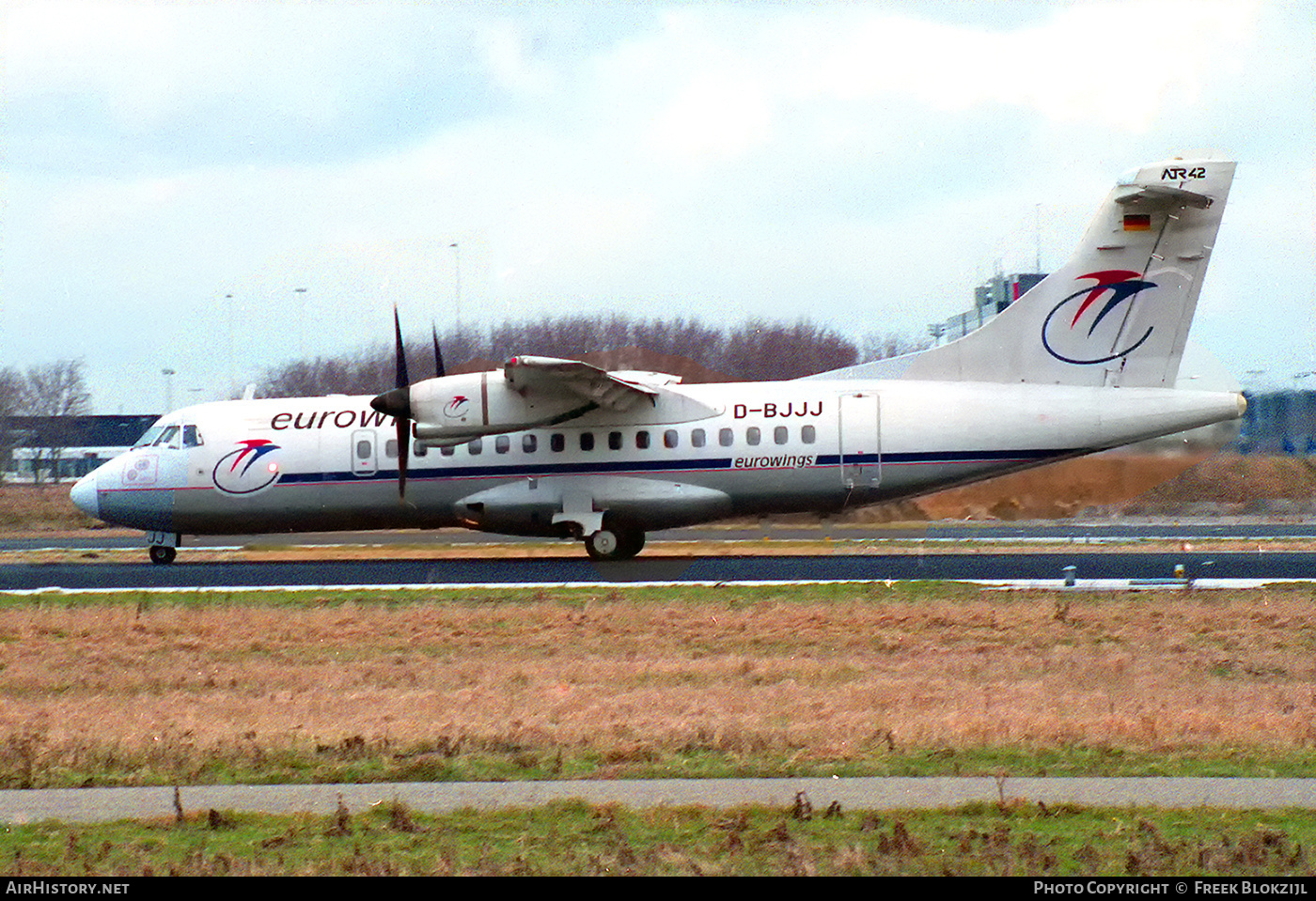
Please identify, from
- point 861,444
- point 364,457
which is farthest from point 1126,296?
point 364,457

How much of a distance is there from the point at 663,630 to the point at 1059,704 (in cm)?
718

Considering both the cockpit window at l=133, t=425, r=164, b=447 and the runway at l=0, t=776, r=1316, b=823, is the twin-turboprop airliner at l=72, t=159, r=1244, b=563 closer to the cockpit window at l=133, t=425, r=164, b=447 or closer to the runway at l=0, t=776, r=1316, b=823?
the cockpit window at l=133, t=425, r=164, b=447

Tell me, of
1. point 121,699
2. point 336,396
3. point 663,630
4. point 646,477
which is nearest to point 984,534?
point 646,477

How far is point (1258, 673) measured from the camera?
52.3 ft

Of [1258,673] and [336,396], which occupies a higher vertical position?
[336,396]

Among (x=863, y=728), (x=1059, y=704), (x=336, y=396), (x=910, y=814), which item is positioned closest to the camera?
(x=910, y=814)

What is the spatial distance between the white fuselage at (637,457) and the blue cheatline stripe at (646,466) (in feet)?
0.09

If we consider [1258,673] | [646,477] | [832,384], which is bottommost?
[1258,673]

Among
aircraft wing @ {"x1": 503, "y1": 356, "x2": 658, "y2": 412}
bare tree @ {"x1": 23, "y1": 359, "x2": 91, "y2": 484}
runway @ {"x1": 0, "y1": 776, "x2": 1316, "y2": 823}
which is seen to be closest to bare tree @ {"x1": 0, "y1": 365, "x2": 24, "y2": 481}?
bare tree @ {"x1": 23, "y1": 359, "x2": 91, "y2": 484}

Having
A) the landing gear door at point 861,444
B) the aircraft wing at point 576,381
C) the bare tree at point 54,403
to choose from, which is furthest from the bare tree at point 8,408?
the landing gear door at point 861,444

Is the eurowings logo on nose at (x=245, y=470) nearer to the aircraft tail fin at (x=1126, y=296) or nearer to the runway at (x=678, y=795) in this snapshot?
the aircraft tail fin at (x=1126, y=296)

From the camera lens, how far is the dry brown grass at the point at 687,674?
12430 mm

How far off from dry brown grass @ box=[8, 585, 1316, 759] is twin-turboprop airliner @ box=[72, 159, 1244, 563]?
521cm

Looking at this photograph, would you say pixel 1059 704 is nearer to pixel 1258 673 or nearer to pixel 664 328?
pixel 1258 673
